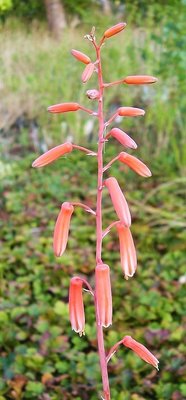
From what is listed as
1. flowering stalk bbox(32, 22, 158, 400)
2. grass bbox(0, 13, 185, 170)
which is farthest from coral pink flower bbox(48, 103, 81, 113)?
grass bbox(0, 13, 185, 170)

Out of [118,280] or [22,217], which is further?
[22,217]

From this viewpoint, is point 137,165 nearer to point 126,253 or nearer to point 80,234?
point 126,253

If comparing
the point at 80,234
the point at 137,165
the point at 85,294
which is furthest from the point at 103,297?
the point at 80,234

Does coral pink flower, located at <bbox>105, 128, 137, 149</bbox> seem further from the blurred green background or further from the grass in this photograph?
the grass

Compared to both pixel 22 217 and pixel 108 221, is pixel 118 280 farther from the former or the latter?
pixel 22 217

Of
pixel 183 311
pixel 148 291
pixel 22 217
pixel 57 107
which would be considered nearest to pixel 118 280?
pixel 148 291

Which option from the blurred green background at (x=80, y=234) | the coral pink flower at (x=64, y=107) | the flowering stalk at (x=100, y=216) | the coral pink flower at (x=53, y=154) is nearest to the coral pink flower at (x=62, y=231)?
the flowering stalk at (x=100, y=216)
